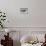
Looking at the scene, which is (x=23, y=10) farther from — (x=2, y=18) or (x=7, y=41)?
(x=7, y=41)

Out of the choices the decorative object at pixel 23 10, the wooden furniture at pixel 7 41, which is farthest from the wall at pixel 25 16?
the wooden furniture at pixel 7 41

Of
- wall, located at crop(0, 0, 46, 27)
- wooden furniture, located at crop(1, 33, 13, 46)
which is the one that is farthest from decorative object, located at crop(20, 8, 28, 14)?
wooden furniture, located at crop(1, 33, 13, 46)

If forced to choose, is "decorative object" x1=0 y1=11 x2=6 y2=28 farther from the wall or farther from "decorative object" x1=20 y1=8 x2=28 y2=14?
"decorative object" x1=20 y1=8 x2=28 y2=14

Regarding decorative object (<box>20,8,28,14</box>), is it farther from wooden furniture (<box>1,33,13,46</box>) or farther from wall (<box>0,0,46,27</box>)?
wooden furniture (<box>1,33,13,46</box>)

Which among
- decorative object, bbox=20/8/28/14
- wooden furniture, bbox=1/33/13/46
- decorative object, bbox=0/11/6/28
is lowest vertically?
wooden furniture, bbox=1/33/13/46

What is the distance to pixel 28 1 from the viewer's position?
285cm

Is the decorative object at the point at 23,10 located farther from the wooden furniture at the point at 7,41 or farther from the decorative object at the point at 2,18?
the wooden furniture at the point at 7,41

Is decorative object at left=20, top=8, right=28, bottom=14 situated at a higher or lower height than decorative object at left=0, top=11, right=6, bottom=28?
higher

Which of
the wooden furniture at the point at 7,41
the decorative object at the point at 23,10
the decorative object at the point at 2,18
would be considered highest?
the decorative object at the point at 23,10

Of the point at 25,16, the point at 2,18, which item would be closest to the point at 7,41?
the point at 2,18

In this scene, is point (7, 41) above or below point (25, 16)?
below

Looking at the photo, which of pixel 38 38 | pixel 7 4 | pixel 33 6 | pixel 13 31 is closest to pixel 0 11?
pixel 7 4

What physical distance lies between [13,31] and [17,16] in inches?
12.8

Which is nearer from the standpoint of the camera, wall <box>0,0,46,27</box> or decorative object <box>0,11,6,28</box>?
decorative object <box>0,11,6,28</box>
